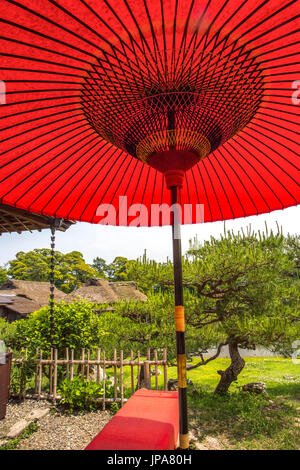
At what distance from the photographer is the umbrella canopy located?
77 centimetres

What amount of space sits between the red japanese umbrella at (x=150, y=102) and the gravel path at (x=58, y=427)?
9.55ft

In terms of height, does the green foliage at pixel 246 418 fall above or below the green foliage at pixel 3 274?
below

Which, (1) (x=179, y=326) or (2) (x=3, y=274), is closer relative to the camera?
(1) (x=179, y=326)

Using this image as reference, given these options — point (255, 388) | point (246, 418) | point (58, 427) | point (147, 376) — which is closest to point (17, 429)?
point (58, 427)

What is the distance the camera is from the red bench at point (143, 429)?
1.13m

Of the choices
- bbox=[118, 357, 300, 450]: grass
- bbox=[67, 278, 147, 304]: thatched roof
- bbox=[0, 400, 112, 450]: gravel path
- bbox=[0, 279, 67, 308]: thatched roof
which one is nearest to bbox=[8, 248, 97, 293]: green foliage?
bbox=[0, 279, 67, 308]: thatched roof

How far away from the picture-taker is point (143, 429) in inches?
49.7

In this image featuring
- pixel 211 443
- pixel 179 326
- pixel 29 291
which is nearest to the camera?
pixel 179 326

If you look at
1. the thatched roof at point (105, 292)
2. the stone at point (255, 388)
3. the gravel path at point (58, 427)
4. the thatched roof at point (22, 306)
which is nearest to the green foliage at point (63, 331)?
the gravel path at point (58, 427)

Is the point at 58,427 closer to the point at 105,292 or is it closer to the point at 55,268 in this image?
the point at 105,292

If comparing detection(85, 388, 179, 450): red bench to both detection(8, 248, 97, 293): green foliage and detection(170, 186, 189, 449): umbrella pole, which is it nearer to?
detection(170, 186, 189, 449): umbrella pole

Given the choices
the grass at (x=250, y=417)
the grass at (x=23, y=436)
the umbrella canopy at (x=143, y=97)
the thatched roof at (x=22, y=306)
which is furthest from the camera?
the thatched roof at (x=22, y=306)

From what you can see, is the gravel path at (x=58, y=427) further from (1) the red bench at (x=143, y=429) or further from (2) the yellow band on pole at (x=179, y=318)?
(2) the yellow band on pole at (x=179, y=318)

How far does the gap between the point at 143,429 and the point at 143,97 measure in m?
1.32
